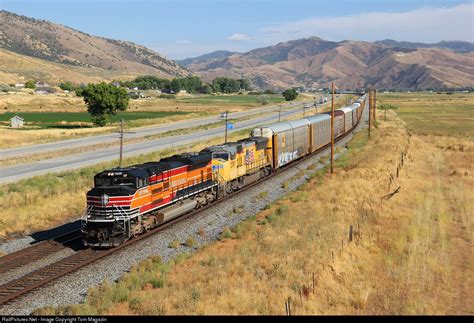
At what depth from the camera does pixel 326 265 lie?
56.9ft

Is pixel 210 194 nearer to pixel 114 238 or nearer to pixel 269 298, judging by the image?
pixel 114 238

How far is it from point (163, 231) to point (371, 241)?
35.1ft

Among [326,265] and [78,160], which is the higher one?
[78,160]

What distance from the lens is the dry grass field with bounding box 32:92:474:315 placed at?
572 inches

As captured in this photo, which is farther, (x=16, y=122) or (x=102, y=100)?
(x=102, y=100)

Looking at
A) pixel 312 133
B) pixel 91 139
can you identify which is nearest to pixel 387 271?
pixel 312 133

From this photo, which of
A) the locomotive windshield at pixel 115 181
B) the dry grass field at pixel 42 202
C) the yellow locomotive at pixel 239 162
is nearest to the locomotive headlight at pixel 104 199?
the locomotive windshield at pixel 115 181

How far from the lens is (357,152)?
5453cm

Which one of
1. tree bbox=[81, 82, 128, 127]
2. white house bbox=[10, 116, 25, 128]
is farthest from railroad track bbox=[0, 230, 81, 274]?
white house bbox=[10, 116, 25, 128]

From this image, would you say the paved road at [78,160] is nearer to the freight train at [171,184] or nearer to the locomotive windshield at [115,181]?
the freight train at [171,184]

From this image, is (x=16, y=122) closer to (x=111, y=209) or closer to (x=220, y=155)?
(x=220, y=155)

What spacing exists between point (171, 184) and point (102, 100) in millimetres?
76253

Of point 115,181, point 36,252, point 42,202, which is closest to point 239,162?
point 115,181

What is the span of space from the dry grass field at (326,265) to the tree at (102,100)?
7262cm
